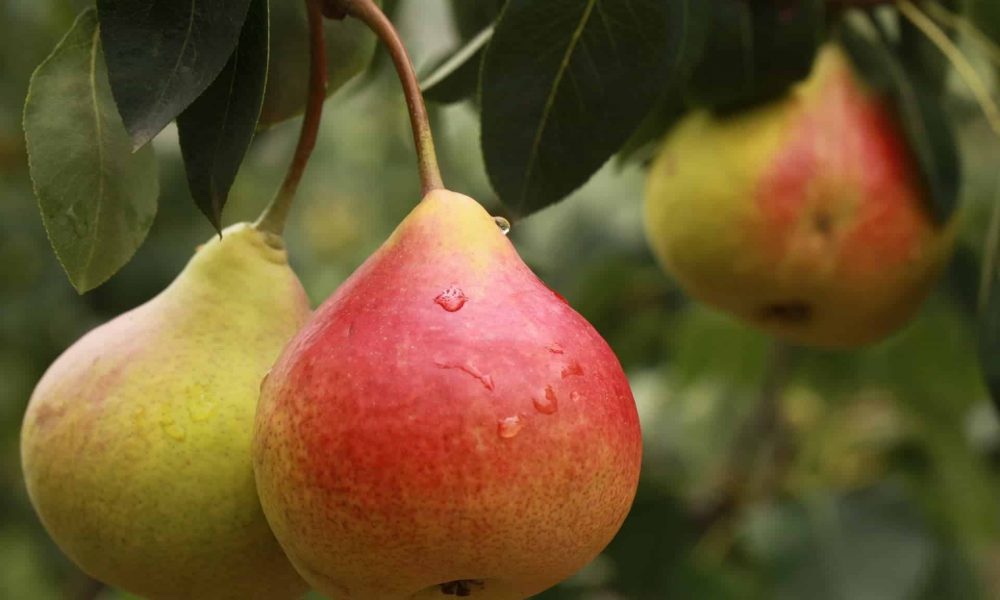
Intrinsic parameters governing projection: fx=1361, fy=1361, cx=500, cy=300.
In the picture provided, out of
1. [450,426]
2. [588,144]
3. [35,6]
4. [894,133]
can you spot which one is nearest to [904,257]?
[894,133]

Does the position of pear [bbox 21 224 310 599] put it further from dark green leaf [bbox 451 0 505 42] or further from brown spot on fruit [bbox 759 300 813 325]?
brown spot on fruit [bbox 759 300 813 325]

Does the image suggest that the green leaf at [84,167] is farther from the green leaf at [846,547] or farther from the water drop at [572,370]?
the green leaf at [846,547]

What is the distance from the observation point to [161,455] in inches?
38.3

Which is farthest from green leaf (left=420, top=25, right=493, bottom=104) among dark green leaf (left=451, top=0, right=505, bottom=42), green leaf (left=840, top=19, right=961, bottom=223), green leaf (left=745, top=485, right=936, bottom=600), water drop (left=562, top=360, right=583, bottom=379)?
green leaf (left=745, top=485, right=936, bottom=600)

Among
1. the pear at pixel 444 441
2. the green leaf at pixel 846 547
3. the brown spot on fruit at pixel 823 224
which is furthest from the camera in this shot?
the green leaf at pixel 846 547

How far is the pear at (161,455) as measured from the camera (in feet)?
3.20

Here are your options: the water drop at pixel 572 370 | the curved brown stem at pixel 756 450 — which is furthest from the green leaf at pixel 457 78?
the curved brown stem at pixel 756 450

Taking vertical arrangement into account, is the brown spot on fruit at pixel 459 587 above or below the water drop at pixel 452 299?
below

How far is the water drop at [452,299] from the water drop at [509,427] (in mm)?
89

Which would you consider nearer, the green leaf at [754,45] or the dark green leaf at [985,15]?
the green leaf at [754,45]

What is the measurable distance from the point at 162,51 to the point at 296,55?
0.86 ft

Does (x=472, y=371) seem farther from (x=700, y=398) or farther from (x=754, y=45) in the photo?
(x=700, y=398)

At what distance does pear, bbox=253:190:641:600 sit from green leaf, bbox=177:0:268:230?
0.41 ft

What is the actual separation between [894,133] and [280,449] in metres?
0.99
